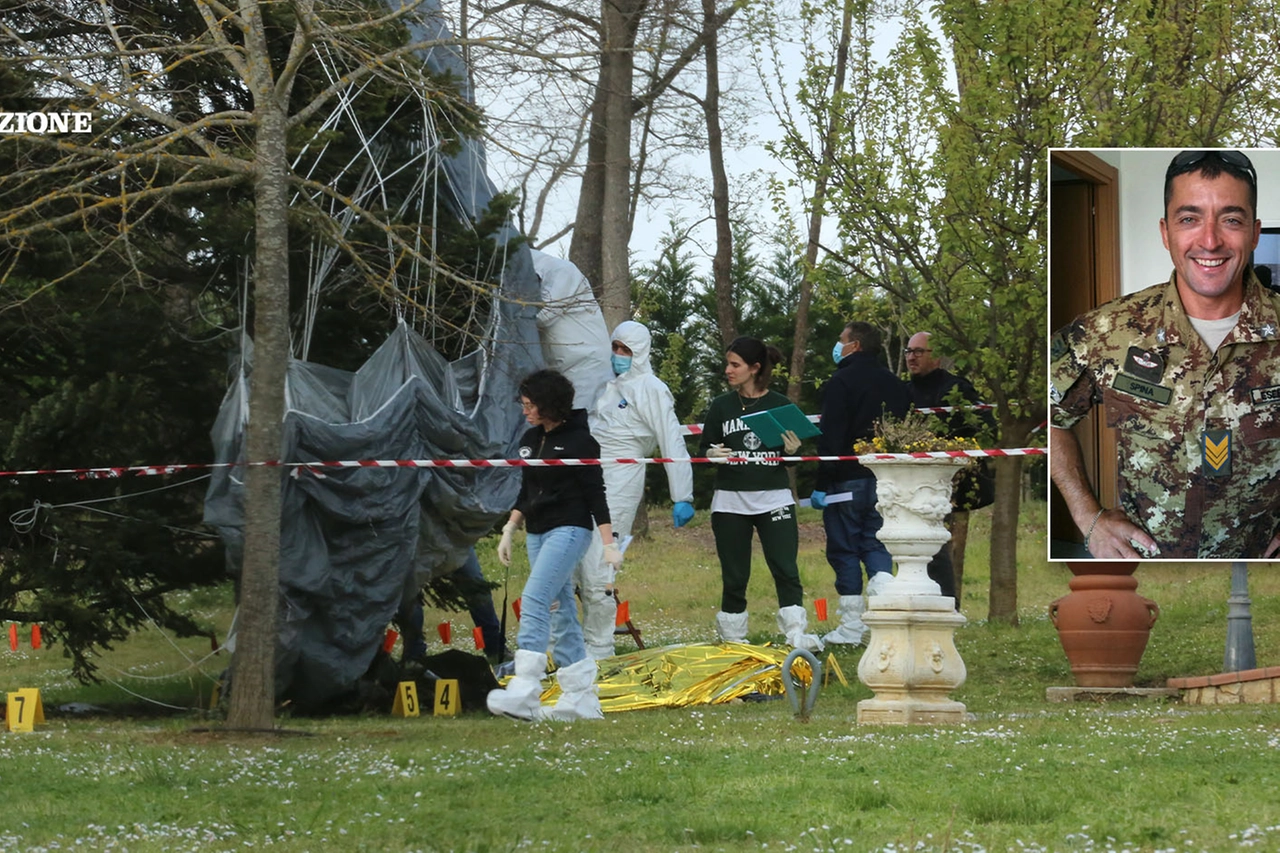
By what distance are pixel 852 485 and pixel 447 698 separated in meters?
3.51

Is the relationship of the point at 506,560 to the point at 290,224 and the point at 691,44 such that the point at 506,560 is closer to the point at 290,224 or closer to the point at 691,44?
the point at 290,224

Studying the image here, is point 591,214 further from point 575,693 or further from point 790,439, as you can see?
point 575,693

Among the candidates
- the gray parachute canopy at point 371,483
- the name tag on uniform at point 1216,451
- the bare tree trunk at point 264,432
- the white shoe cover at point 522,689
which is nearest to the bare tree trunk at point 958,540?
the gray parachute canopy at point 371,483

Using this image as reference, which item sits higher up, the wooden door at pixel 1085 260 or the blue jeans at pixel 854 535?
the wooden door at pixel 1085 260

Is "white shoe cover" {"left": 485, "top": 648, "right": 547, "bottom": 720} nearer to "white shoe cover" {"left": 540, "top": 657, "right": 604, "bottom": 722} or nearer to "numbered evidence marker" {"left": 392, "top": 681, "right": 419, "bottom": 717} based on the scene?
"white shoe cover" {"left": 540, "top": 657, "right": 604, "bottom": 722}

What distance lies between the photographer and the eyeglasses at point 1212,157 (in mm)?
8047

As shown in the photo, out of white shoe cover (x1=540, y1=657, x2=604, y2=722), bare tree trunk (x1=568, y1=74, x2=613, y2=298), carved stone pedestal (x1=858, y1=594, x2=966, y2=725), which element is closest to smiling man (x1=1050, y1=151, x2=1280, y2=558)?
carved stone pedestal (x1=858, y1=594, x2=966, y2=725)

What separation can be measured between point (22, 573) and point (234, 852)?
18.9 feet

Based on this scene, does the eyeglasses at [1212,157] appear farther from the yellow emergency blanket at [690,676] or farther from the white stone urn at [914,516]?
the yellow emergency blanket at [690,676]

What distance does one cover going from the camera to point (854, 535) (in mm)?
13062

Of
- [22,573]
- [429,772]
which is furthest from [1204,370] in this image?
[22,573]

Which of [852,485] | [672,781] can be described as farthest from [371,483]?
[672,781]

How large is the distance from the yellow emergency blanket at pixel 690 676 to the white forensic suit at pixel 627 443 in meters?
0.68

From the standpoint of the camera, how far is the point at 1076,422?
27.8 feet
